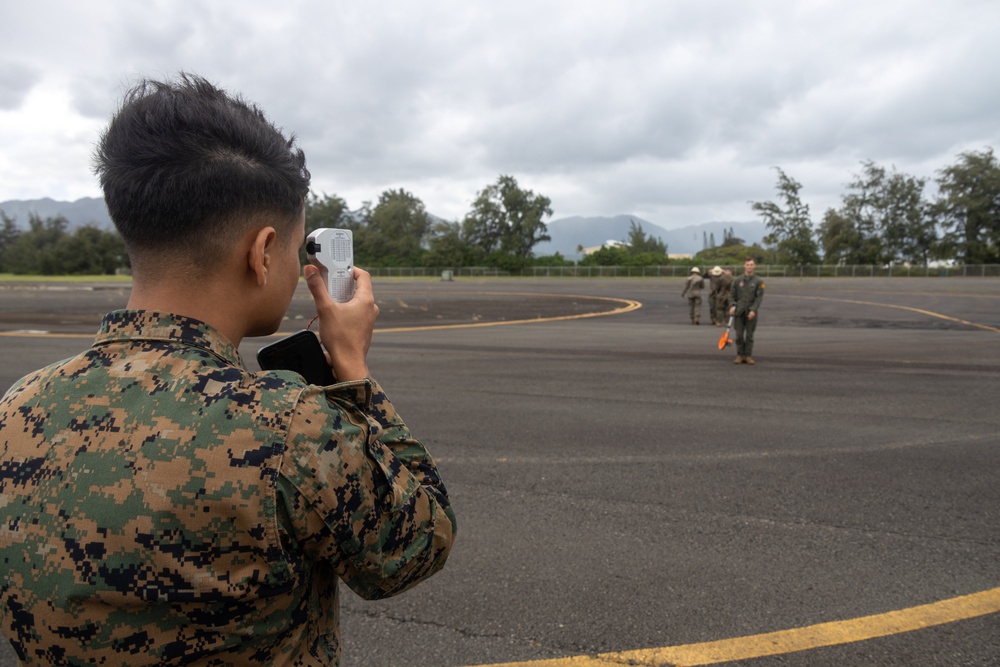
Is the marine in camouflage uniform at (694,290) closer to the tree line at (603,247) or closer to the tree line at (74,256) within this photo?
the tree line at (603,247)

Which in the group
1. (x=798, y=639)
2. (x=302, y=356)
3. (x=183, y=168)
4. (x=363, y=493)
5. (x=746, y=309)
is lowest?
(x=798, y=639)

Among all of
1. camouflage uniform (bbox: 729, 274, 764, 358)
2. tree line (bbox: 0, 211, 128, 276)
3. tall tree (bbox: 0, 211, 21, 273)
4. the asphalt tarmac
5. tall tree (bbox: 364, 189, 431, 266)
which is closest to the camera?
the asphalt tarmac

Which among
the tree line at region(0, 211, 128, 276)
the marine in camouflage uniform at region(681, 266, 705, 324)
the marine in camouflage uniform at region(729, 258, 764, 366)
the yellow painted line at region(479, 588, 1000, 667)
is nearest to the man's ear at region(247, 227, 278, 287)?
the yellow painted line at region(479, 588, 1000, 667)

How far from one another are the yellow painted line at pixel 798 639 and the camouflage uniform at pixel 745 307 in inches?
301

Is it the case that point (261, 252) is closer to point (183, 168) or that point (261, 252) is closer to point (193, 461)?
point (183, 168)

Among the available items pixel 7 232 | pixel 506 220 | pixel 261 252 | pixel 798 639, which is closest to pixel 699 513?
pixel 798 639

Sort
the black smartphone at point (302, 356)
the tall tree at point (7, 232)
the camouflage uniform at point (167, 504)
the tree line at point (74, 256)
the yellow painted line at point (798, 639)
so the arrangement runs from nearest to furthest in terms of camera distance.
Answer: the camouflage uniform at point (167, 504) → the black smartphone at point (302, 356) → the yellow painted line at point (798, 639) → the tree line at point (74, 256) → the tall tree at point (7, 232)

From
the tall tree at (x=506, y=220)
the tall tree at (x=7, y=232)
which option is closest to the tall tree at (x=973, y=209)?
the tall tree at (x=506, y=220)

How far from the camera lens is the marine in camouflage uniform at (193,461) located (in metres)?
1.01

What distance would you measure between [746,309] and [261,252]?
1075cm

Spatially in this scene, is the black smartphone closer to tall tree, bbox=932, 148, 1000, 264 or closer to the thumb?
the thumb

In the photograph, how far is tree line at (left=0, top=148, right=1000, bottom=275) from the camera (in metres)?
65.2

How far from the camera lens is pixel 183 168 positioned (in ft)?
3.72

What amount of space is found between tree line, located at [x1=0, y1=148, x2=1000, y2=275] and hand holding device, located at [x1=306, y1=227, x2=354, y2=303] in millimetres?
46403
